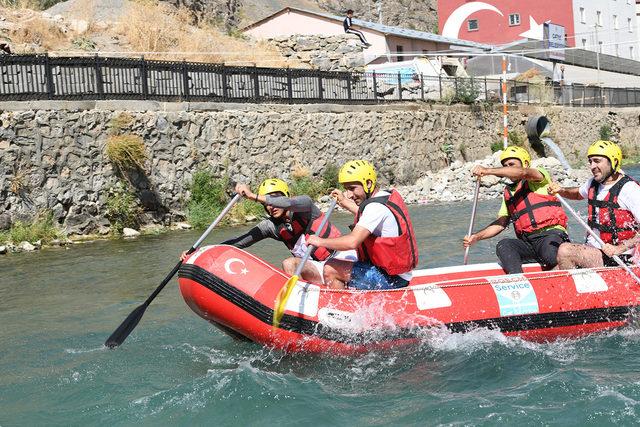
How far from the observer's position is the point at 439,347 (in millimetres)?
6363

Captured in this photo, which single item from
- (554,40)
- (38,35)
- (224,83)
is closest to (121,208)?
(224,83)

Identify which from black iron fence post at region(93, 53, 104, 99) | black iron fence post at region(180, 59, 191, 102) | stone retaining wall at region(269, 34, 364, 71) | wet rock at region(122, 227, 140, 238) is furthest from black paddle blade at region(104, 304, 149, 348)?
stone retaining wall at region(269, 34, 364, 71)

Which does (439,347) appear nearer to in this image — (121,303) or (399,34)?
(121,303)

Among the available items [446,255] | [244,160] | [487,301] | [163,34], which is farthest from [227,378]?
[163,34]

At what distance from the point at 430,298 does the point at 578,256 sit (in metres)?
1.47

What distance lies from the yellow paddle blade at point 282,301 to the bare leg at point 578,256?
2.39m

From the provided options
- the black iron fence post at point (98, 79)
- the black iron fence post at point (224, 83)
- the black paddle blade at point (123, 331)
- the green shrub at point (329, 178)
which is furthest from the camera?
the green shrub at point (329, 178)

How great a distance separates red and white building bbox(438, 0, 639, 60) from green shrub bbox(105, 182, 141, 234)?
28215 millimetres

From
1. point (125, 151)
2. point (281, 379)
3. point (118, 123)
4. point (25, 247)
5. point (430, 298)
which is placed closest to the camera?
point (281, 379)

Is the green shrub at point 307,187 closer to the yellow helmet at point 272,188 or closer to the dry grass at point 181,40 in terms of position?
the dry grass at point 181,40

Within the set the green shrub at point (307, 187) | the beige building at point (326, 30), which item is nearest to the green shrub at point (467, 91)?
the beige building at point (326, 30)

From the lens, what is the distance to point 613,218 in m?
6.91

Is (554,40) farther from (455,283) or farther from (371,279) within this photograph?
(371,279)

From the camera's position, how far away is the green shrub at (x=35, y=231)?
12.4 meters
